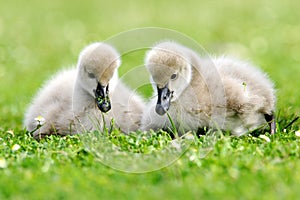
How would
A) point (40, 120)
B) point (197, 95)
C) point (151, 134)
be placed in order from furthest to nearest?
point (40, 120) < point (197, 95) < point (151, 134)

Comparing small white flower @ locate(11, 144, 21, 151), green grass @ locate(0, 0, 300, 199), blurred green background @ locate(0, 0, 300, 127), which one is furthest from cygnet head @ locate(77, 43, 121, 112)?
blurred green background @ locate(0, 0, 300, 127)

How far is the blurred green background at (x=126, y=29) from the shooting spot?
854 centimetres

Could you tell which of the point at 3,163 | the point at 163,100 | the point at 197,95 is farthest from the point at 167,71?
the point at 3,163

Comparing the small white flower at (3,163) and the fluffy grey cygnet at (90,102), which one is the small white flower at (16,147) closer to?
the small white flower at (3,163)

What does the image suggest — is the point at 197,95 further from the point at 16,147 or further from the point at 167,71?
the point at 16,147

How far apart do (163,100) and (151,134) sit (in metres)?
0.28

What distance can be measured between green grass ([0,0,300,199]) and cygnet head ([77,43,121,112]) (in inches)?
17.2

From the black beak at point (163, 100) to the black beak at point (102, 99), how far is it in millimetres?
442

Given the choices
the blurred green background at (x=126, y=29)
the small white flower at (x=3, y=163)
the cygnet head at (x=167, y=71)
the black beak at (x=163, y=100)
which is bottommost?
the small white flower at (x=3, y=163)

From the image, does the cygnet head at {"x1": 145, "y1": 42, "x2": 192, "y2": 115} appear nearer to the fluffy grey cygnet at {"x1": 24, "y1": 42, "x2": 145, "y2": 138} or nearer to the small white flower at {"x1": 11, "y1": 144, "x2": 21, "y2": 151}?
the fluffy grey cygnet at {"x1": 24, "y1": 42, "x2": 145, "y2": 138}

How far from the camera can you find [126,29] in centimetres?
1284

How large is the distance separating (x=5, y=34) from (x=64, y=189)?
957 centimetres

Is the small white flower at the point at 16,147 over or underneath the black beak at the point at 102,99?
underneath

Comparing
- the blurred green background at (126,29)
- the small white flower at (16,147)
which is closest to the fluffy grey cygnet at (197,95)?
the small white flower at (16,147)
